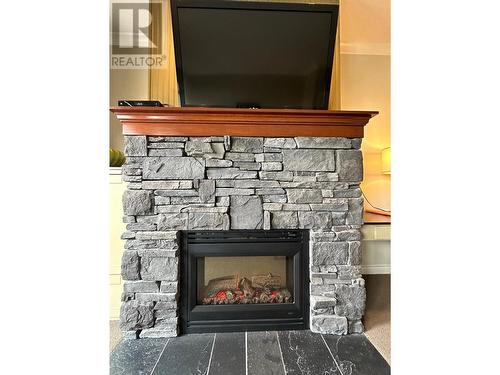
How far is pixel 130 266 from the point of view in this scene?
1547 mm

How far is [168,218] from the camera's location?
1567 millimetres

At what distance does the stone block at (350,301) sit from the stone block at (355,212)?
394 mm

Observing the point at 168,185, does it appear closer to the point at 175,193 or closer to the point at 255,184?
the point at 175,193

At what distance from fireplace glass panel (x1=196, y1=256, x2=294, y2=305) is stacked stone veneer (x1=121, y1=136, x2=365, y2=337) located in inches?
6.9

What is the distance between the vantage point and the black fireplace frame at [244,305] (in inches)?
63.7

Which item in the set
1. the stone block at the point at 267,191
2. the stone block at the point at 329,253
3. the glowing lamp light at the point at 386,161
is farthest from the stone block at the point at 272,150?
the glowing lamp light at the point at 386,161

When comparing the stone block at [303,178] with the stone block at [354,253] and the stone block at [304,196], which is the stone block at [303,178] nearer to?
the stone block at [304,196]

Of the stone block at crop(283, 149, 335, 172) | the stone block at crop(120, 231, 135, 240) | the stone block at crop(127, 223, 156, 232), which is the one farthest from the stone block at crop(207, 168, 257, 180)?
the stone block at crop(120, 231, 135, 240)

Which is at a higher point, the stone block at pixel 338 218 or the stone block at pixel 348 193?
the stone block at pixel 348 193

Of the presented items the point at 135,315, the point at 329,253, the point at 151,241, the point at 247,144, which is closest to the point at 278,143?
the point at 247,144
